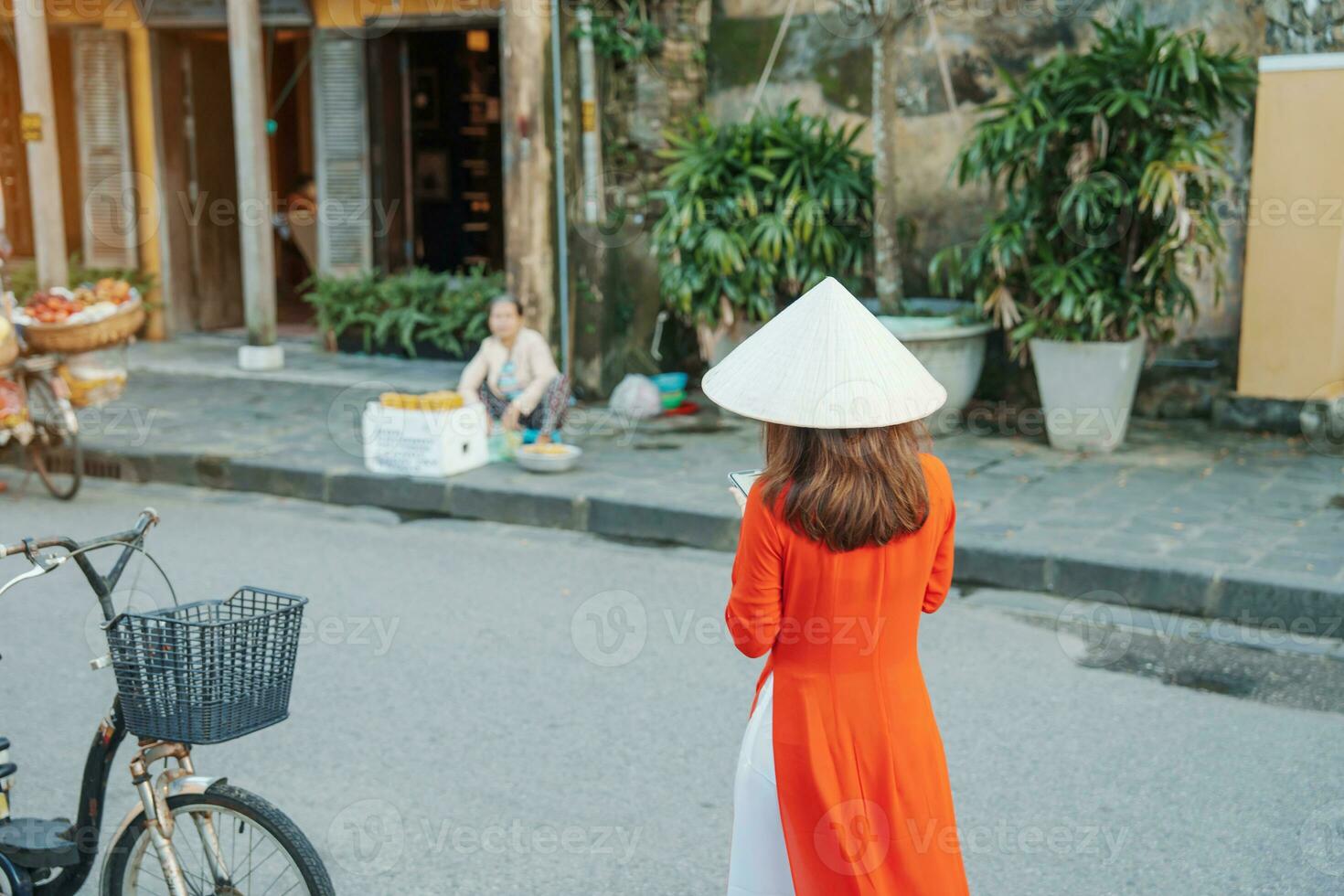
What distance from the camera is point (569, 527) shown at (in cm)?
787

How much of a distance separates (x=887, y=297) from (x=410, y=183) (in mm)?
5823

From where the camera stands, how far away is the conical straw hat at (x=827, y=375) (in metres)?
2.49

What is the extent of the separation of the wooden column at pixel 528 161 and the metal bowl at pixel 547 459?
188 cm

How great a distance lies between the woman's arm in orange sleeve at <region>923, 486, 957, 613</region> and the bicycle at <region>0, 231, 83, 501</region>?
21.7 ft

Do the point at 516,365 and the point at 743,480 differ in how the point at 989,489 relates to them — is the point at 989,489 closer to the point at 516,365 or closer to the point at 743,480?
the point at 516,365

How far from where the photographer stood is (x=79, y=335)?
314 inches

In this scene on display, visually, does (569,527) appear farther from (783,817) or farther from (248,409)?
(783,817)

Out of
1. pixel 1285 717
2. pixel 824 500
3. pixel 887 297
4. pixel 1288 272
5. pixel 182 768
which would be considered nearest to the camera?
pixel 824 500

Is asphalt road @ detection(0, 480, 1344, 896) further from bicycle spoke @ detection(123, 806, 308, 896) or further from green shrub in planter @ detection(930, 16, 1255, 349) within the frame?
green shrub in planter @ detection(930, 16, 1255, 349)

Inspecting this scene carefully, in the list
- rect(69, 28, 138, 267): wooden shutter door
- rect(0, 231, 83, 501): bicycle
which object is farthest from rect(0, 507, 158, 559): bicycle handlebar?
rect(69, 28, 138, 267): wooden shutter door

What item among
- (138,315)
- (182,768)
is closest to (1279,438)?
(138,315)

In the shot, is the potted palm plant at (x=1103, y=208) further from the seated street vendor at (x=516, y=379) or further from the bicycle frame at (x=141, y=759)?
the bicycle frame at (x=141, y=759)

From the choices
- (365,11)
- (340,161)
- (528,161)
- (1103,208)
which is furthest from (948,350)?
(365,11)

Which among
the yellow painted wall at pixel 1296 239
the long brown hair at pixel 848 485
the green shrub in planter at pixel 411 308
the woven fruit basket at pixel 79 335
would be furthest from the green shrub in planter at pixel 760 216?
the long brown hair at pixel 848 485
